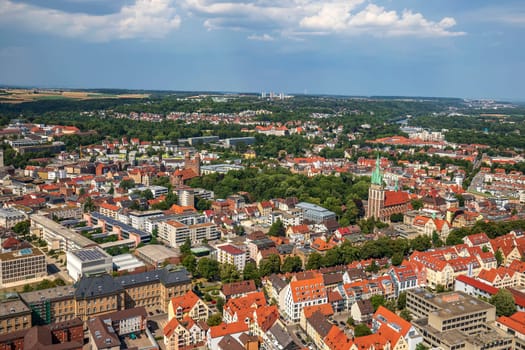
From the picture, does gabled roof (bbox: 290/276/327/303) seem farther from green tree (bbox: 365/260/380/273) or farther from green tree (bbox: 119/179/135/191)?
green tree (bbox: 119/179/135/191)

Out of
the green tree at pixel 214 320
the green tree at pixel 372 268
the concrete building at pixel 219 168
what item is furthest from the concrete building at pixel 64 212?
the green tree at pixel 372 268

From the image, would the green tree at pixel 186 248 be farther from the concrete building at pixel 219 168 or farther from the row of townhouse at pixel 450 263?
the concrete building at pixel 219 168

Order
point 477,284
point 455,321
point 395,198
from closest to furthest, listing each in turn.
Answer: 1. point 455,321
2. point 477,284
3. point 395,198

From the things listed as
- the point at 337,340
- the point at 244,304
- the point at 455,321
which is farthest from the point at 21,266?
the point at 455,321

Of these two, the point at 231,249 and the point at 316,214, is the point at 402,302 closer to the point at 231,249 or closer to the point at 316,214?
the point at 231,249

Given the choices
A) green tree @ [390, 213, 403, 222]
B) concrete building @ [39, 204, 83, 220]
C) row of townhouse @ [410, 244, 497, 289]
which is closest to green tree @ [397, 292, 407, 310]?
row of townhouse @ [410, 244, 497, 289]
